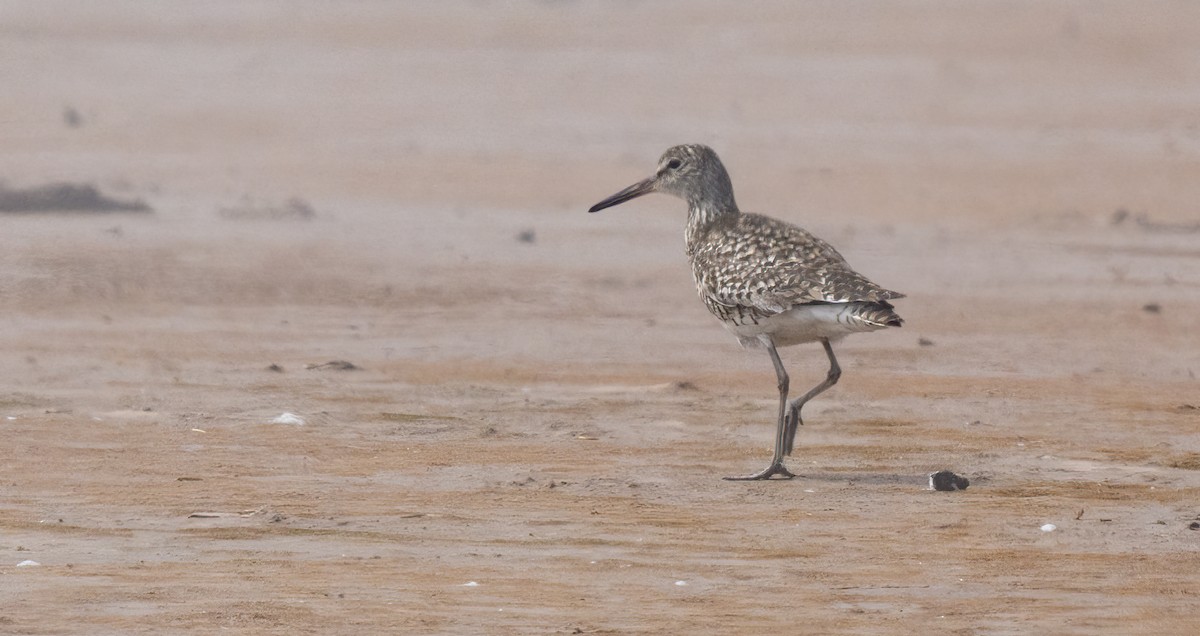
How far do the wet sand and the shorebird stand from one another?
20.8 inches

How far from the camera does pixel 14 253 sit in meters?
16.8

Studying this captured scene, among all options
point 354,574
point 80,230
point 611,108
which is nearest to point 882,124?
point 611,108

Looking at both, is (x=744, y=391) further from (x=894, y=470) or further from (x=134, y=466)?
(x=134, y=466)

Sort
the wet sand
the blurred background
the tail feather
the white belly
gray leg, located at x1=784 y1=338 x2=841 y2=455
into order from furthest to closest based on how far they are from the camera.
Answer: the blurred background, gray leg, located at x1=784 y1=338 x2=841 y2=455, the white belly, the tail feather, the wet sand

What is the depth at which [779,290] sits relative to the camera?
9.41 m

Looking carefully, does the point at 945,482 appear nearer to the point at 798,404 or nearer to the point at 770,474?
the point at 770,474

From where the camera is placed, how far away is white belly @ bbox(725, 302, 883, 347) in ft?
30.1

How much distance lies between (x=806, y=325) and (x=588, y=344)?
481 centimetres

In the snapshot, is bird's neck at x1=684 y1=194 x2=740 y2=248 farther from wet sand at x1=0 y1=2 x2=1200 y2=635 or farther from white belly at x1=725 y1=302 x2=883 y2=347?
wet sand at x1=0 y1=2 x2=1200 y2=635

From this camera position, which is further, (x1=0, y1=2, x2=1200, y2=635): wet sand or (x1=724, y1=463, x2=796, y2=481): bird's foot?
(x1=724, y1=463, x2=796, y2=481): bird's foot

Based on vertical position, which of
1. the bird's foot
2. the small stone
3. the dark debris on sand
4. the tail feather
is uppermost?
the tail feather

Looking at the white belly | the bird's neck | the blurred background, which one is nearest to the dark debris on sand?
the blurred background

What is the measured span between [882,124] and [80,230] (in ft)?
38.7

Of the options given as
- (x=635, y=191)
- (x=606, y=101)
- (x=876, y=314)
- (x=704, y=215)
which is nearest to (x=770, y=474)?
(x=876, y=314)
